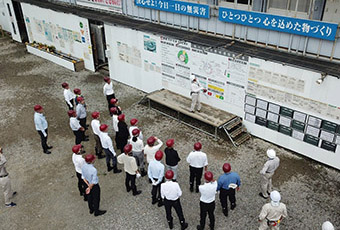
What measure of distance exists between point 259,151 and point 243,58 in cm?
314

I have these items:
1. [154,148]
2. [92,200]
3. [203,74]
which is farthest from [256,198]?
[203,74]

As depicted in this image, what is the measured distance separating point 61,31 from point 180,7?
8.52m

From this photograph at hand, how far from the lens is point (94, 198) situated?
770 cm

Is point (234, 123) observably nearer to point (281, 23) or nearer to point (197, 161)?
point (197, 161)

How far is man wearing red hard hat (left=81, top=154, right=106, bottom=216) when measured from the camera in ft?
23.6

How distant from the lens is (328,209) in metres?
8.04

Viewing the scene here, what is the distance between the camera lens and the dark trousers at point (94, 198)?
24.8 feet

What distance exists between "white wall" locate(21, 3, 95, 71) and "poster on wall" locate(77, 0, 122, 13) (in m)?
1.20

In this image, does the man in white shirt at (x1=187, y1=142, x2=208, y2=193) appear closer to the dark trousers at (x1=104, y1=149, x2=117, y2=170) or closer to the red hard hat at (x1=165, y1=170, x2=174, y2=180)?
the red hard hat at (x1=165, y1=170, x2=174, y2=180)

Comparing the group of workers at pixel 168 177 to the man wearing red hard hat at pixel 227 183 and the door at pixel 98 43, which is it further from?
the door at pixel 98 43

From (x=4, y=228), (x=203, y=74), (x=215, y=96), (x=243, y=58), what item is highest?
(x=243, y=58)

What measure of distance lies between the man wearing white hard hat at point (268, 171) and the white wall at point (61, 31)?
1157 cm

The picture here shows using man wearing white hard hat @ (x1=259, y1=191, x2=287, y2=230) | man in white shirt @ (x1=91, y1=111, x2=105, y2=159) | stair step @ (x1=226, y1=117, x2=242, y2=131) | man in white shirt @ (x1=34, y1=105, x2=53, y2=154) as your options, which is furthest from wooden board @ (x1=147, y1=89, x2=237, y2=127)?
man wearing white hard hat @ (x1=259, y1=191, x2=287, y2=230)

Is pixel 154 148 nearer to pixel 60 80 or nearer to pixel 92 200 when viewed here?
pixel 92 200
